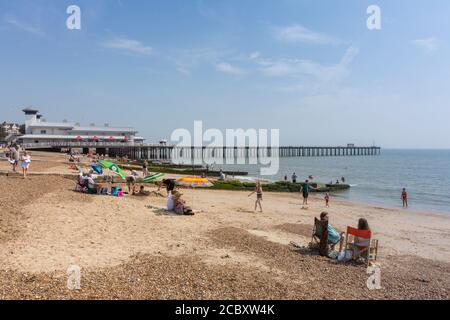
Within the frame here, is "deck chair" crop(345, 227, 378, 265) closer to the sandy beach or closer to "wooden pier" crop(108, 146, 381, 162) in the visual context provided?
the sandy beach

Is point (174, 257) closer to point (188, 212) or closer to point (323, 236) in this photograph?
point (323, 236)

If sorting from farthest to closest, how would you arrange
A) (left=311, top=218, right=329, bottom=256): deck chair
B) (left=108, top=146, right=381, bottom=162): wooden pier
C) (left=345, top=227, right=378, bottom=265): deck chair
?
(left=108, top=146, right=381, bottom=162): wooden pier, (left=311, top=218, right=329, bottom=256): deck chair, (left=345, top=227, right=378, bottom=265): deck chair

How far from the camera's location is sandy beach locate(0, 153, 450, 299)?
607cm

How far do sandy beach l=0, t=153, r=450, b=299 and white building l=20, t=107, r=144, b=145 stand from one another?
180 ft

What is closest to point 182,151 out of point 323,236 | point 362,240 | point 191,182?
point 191,182

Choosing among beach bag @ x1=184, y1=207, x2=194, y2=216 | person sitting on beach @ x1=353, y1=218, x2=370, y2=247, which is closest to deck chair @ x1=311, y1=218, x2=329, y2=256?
person sitting on beach @ x1=353, y1=218, x2=370, y2=247

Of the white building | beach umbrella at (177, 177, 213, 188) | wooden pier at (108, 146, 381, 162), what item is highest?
the white building

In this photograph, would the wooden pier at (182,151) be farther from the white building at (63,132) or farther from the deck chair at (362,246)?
the deck chair at (362,246)

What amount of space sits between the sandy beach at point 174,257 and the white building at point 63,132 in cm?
5485

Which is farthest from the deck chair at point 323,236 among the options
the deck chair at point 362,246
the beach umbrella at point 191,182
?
the beach umbrella at point 191,182

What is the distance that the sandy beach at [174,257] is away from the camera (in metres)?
6.07

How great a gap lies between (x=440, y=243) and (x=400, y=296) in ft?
25.0

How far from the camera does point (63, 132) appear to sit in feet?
222
